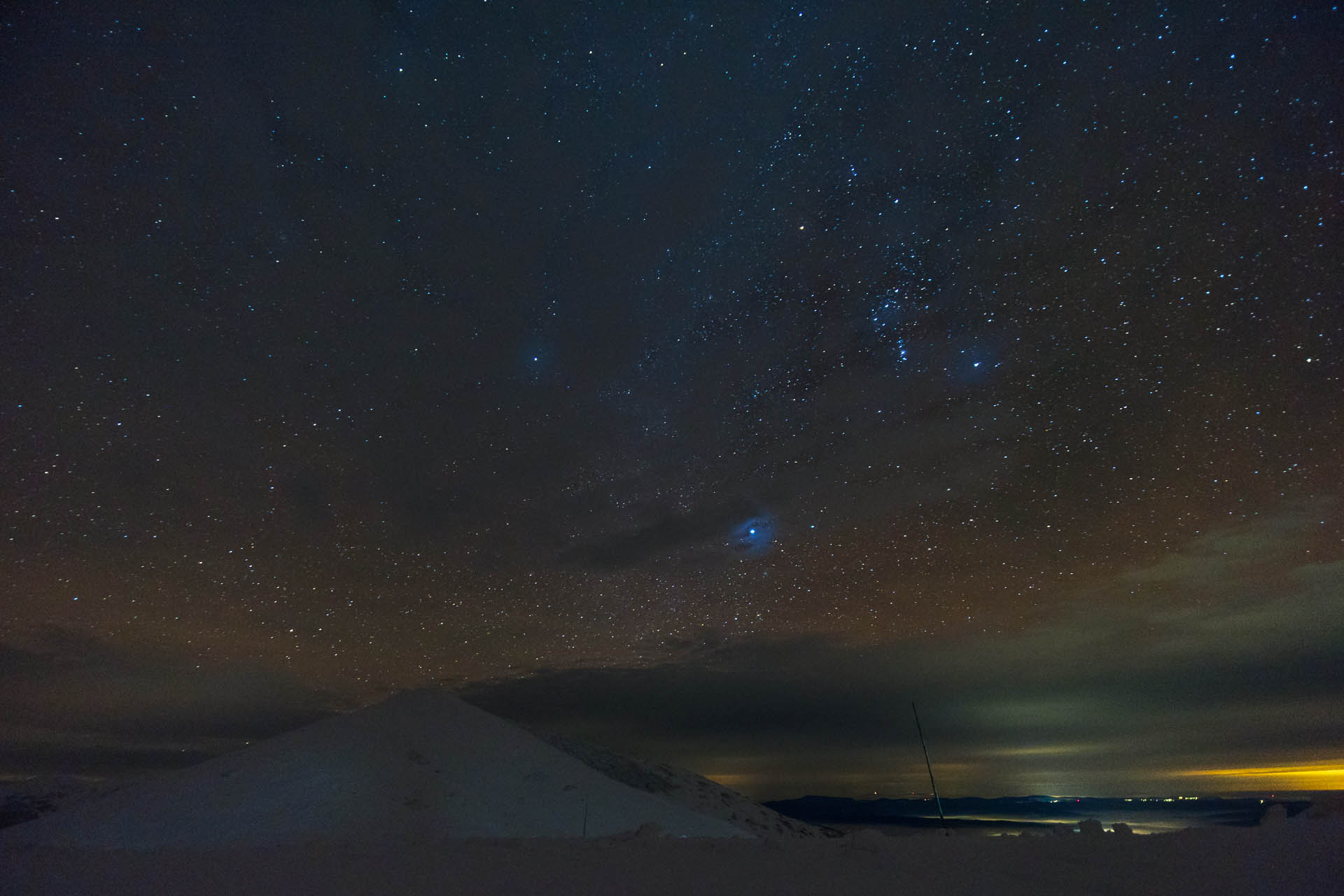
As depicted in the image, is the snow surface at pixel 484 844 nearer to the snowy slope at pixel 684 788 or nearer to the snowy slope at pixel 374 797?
the snowy slope at pixel 374 797

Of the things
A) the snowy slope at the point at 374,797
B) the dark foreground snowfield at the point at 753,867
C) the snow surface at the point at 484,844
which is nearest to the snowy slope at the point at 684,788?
the snowy slope at the point at 374,797

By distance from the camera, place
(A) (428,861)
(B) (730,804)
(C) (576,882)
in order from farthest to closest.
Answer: (B) (730,804) < (A) (428,861) < (C) (576,882)

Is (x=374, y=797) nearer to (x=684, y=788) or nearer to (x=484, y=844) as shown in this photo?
(x=484, y=844)

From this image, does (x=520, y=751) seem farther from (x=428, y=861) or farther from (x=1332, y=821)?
(x=1332, y=821)

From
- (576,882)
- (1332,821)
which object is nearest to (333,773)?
(576,882)

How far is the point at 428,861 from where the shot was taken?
→ 9781 millimetres

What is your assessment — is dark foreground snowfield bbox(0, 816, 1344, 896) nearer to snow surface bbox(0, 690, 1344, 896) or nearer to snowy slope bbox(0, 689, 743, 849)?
snow surface bbox(0, 690, 1344, 896)

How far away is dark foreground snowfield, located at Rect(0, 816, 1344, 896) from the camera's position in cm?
620

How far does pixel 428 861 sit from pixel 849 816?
22171 cm

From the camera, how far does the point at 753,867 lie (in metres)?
8.35

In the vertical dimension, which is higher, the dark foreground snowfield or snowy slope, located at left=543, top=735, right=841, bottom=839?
the dark foreground snowfield

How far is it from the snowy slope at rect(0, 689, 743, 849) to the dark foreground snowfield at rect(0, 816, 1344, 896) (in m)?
5.78

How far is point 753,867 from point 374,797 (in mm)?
16271

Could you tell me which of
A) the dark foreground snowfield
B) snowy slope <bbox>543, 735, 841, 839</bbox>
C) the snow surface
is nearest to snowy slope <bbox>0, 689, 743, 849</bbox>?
the snow surface
